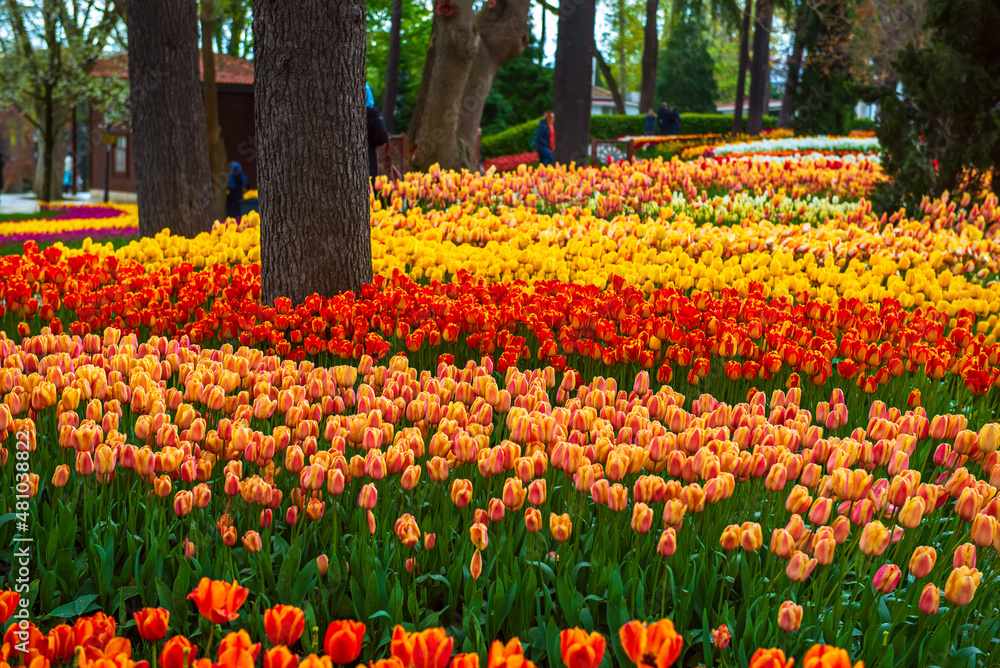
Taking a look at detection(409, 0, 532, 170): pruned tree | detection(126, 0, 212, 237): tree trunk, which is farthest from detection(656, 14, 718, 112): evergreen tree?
detection(126, 0, 212, 237): tree trunk

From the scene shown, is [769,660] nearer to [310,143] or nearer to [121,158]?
[310,143]

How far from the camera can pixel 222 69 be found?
1163 inches

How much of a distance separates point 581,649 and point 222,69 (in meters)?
30.9

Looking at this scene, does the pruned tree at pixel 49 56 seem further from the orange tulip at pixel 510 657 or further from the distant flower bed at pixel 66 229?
the orange tulip at pixel 510 657

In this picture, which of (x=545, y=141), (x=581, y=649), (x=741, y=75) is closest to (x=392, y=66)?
(x=545, y=141)

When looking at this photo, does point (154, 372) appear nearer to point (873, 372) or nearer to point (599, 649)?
point (599, 649)

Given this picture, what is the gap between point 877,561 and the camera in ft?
8.05

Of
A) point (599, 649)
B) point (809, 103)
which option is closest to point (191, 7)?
point (599, 649)

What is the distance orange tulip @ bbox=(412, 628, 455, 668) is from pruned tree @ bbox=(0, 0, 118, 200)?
1053 inches

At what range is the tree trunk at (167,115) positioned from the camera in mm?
8500

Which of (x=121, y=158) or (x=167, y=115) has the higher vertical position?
(x=121, y=158)

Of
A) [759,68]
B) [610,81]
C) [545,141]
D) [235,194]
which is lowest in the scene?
[235,194]

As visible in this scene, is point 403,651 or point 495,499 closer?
point 403,651

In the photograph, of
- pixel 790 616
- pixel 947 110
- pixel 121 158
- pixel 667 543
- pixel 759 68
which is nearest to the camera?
pixel 790 616
